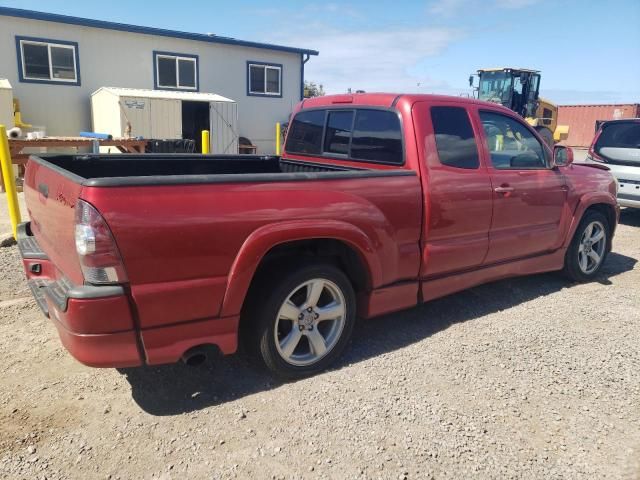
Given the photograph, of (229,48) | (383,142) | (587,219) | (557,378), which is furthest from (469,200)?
(229,48)

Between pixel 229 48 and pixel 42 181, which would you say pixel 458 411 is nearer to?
pixel 42 181

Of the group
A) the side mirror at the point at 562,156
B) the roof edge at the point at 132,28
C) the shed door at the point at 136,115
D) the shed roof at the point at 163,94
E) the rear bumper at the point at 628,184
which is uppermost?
the roof edge at the point at 132,28

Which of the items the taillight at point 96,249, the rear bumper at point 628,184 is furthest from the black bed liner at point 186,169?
the rear bumper at point 628,184

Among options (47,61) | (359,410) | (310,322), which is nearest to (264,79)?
(47,61)

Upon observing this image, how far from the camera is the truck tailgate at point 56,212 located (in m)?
2.49

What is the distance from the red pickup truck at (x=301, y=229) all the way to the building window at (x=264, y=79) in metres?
14.2

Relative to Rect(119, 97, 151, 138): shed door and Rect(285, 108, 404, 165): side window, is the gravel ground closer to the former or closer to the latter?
Rect(285, 108, 404, 165): side window

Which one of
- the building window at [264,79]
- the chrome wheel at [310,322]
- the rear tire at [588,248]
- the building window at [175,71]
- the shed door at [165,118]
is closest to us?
the chrome wheel at [310,322]

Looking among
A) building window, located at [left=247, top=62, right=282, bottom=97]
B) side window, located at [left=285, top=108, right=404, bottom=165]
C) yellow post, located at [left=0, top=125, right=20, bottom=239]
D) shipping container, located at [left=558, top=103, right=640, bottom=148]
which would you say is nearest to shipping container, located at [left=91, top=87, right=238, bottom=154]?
building window, located at [left=247, top=62, right=282, bottom=97]

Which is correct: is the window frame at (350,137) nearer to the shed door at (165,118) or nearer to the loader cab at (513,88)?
the shed door at (165,118)

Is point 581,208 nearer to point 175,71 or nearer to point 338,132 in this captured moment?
point 338,132

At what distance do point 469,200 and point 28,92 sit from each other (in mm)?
14359

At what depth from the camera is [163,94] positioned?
49.1ft

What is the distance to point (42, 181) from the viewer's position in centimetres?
307
